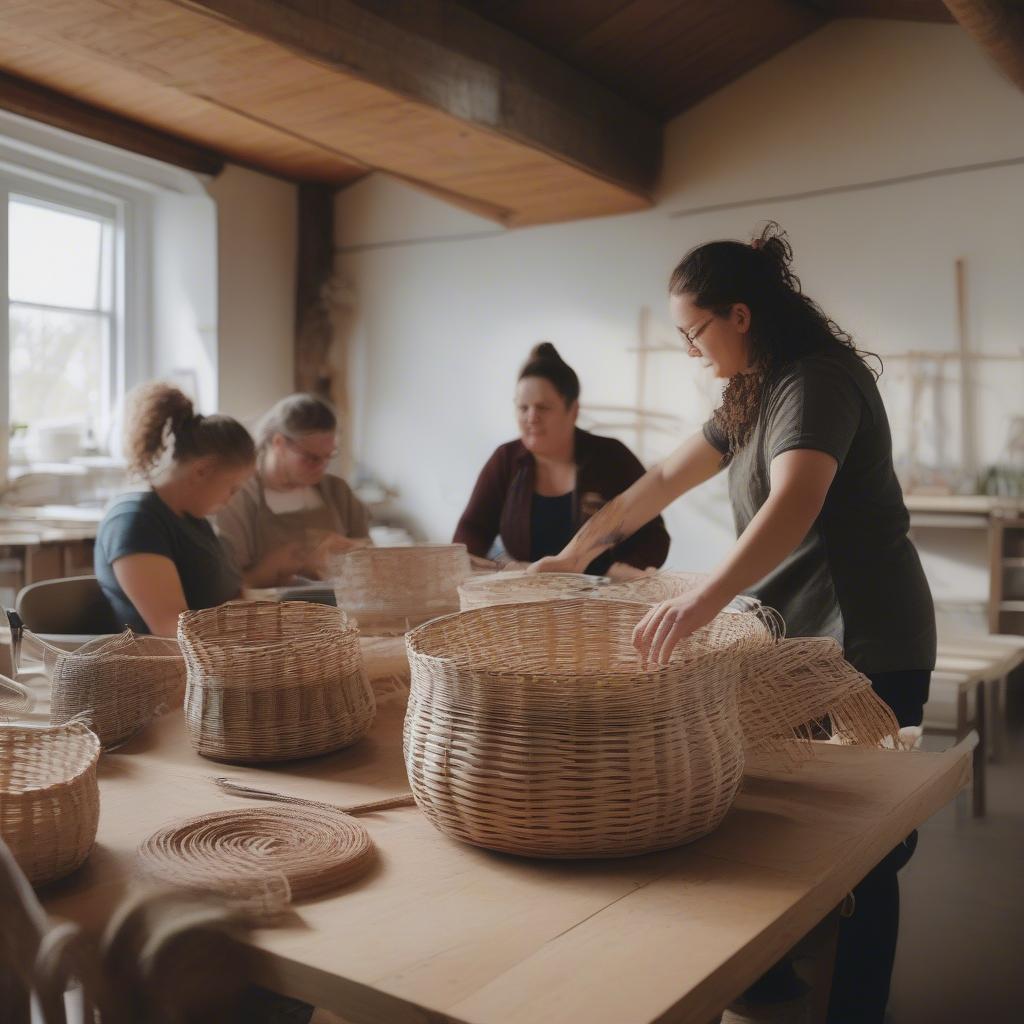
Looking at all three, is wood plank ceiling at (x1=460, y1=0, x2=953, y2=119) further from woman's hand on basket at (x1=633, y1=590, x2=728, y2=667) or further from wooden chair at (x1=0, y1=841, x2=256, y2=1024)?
wooden chair at (x1=0, y1=841, x2=256, y2=1024)

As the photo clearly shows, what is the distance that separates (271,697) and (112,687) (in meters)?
0.26

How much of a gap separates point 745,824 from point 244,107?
14.7 feet

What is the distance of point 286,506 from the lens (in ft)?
11.2

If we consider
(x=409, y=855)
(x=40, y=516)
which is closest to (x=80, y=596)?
(x=409, y=855)

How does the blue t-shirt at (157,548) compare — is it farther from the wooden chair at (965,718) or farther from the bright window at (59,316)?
the bright window at (59,316)

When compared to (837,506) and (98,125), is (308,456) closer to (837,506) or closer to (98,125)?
(837,506)

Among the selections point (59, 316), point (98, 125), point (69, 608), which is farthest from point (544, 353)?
point (59, 316)

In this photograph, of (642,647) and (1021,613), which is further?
(1021,613)

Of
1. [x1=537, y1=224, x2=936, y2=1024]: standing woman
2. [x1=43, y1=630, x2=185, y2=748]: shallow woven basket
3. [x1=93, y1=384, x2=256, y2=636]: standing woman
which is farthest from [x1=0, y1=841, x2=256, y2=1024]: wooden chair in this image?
[x1=93, y1=384, x2=256, y2=636]: standing woman

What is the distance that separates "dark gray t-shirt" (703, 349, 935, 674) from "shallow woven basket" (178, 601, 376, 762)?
742 millimetres

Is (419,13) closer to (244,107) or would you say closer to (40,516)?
(244,107)

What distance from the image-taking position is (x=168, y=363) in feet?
21.8

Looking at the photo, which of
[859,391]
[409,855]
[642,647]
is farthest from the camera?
[859,391]

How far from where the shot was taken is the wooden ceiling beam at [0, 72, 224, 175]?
17.4ft
